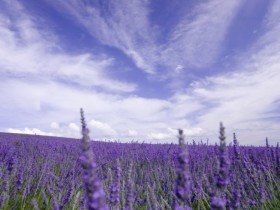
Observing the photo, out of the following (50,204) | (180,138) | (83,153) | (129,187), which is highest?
(180,138)

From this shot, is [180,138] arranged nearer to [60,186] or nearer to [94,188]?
[94,188]

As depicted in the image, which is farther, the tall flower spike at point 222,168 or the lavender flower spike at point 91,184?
the tall flower spike at point 222,168

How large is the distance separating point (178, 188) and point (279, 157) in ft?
19.7

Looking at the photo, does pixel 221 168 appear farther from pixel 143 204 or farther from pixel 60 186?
pixel 60 186

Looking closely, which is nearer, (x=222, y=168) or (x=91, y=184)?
(x=91, y=184)

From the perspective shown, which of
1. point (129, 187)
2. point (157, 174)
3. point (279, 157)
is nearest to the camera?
point (129, 187)

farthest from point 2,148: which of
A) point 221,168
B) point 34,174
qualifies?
point 221,168

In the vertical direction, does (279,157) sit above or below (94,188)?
above

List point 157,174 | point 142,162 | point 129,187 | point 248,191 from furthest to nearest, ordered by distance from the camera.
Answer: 1. point 142,162
2. point 157,174
3. point 248,191
4. point 129,187

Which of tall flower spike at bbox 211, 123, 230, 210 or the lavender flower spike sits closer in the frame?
the lavender flower spike

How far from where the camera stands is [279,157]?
6926 millimetres

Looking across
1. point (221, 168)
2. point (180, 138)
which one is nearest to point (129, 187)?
point (221, 168)

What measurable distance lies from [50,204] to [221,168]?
3.08 metres

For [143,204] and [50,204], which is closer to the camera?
[50,204]
